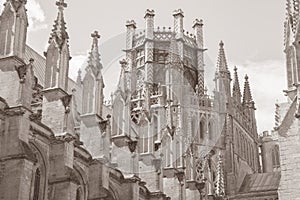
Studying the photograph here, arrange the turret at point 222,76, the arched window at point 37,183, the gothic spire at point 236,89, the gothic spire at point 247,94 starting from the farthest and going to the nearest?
the gothic spire at point 247,94
the gothic spire at point 236,89
the turret at point 222,76
the arched window at point 37,183

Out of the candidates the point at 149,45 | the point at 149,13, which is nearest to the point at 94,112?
the point at 149,45

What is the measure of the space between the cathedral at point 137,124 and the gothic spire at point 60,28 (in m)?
0.04

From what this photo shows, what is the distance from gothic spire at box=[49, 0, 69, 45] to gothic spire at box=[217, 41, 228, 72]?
2709cm

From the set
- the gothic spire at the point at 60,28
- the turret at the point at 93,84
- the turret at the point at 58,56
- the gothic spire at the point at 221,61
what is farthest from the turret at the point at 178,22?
the turret at the point at 58,56

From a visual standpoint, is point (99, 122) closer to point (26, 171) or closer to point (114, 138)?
point (114, 138)

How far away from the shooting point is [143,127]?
3469cm

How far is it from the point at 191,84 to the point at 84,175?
88.6 feet

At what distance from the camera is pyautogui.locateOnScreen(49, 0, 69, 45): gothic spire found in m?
25.1

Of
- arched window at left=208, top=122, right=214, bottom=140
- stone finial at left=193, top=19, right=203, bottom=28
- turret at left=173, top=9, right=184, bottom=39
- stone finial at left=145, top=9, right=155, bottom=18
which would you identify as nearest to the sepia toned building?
arched window at left=208, top=122, right=214, bottom=140

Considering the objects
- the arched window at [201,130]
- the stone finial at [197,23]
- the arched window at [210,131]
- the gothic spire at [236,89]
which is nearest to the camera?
the arched window at [201,130]

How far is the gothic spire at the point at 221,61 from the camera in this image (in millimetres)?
51281

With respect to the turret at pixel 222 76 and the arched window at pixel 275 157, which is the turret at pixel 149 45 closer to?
the turret at pixel 222 76

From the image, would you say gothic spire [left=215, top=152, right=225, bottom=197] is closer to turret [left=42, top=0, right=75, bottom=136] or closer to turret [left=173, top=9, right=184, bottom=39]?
turret [left=173, top=9, right=184, bottom=39]

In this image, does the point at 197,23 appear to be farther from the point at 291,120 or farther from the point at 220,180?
the point at 291,120
